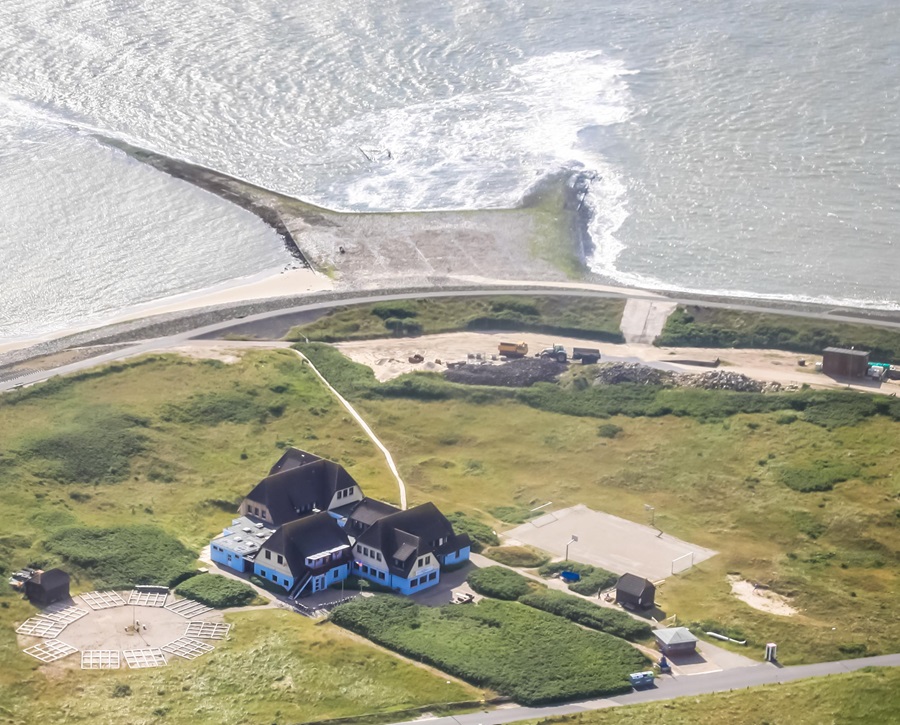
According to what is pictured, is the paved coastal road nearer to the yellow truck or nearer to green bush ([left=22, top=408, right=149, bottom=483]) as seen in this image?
green bush ([left=22, top=408, right=149, bottom=483])

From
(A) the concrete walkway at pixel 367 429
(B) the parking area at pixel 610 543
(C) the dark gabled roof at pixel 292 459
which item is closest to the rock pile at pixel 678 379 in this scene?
(A) the concrete walkway at pixel 367 429

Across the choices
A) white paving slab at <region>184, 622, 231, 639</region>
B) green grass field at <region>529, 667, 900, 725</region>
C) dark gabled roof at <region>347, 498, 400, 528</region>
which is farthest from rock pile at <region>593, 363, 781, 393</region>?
white paving slab at <region>184, 622, 231, 639</region>

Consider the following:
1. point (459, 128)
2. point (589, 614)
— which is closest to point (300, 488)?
point (589, 614)

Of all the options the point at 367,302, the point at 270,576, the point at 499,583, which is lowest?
the point at 499,583

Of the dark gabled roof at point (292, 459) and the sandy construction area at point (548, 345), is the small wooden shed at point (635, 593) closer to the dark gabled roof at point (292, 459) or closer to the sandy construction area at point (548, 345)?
the dark gabled roof at point (292, 459)

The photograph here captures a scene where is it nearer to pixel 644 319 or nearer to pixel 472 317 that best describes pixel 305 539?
pixel 472 317

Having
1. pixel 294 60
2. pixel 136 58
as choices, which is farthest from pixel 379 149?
pixel 136 58
